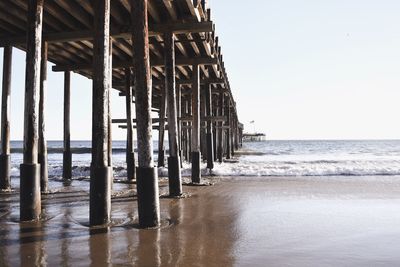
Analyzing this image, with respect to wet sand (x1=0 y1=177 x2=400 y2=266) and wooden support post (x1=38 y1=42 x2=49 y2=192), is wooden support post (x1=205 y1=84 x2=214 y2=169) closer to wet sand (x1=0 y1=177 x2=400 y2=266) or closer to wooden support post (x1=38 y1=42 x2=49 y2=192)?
wet sand (x1=0 y1=177 x2=400 y2=266)

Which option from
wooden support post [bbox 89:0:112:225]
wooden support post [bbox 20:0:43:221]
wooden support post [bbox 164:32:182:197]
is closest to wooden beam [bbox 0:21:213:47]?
wooden support post [bbox 164:32:182:197]

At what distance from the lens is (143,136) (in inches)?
201

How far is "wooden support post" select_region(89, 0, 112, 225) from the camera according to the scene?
496 centimetres

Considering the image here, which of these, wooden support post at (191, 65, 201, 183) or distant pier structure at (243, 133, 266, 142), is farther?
distant pier structure at (243, 133, 266, 142)

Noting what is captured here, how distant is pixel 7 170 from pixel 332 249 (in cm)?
777

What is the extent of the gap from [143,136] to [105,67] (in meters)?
1.04

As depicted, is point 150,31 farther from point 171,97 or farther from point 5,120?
point 5,120

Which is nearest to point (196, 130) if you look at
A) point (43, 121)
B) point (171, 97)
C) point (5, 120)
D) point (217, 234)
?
point (171, 97)

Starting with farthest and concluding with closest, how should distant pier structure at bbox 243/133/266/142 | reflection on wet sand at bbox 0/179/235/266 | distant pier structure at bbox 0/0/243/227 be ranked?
distant pier structure at bbox 243/133/266/142, distant pier structure at bbox 0/0/243/227, reflection on wet sand at bbox 0/179/235/266

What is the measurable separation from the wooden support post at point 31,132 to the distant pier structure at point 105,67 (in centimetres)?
1

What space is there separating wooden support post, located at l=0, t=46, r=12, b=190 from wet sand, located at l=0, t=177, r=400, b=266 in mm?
1372

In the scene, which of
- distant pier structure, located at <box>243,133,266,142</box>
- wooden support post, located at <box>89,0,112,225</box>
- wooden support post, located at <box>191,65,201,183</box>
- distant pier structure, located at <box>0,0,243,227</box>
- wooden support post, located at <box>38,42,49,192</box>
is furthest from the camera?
distant pier structure, located at <box>243,133,266,142</box>

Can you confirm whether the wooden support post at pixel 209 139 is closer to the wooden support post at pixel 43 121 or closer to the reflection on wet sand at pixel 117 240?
the wooden support post at pixel 43 121

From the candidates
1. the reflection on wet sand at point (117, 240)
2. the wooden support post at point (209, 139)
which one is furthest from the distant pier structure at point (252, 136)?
the reflection on wet sand at point (117, 240)
